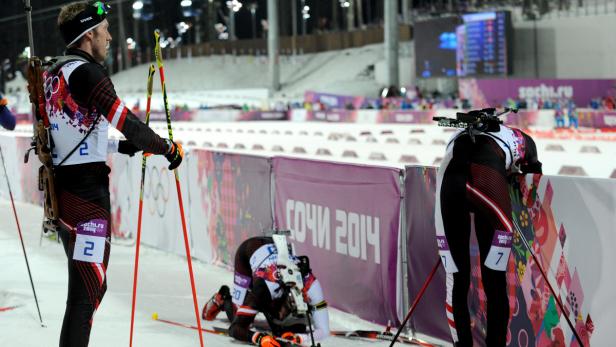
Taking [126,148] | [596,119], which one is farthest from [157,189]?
[596,119]

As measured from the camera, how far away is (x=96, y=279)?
4.50 metres

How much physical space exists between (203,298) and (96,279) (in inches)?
153

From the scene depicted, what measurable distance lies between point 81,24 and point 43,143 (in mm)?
584

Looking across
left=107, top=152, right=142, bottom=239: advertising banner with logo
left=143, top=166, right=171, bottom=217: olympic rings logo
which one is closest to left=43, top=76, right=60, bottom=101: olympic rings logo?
left=143, top=166, right=171, bottom=217: olympic rings logo

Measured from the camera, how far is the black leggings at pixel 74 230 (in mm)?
4422

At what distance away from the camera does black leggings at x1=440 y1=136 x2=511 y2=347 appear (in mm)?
5207

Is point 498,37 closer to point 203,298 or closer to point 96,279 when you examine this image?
point 203,298

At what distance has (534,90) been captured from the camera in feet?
112

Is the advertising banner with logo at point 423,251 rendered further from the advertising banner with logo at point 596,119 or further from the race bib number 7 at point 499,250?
the advertising banner with logo at point 596,119

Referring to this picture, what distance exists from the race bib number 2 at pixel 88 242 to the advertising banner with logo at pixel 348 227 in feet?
9.09

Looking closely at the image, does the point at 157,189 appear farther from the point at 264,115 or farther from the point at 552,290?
the point at 264,115

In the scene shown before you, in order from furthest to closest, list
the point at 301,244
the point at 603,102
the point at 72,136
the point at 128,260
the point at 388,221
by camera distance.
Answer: the point at 603,102 < the point at 128,260 < the point at 301,244 < the point at 388,221 < the point at 72,136

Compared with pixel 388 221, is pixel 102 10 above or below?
above

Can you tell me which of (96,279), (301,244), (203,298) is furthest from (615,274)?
(203,298)
